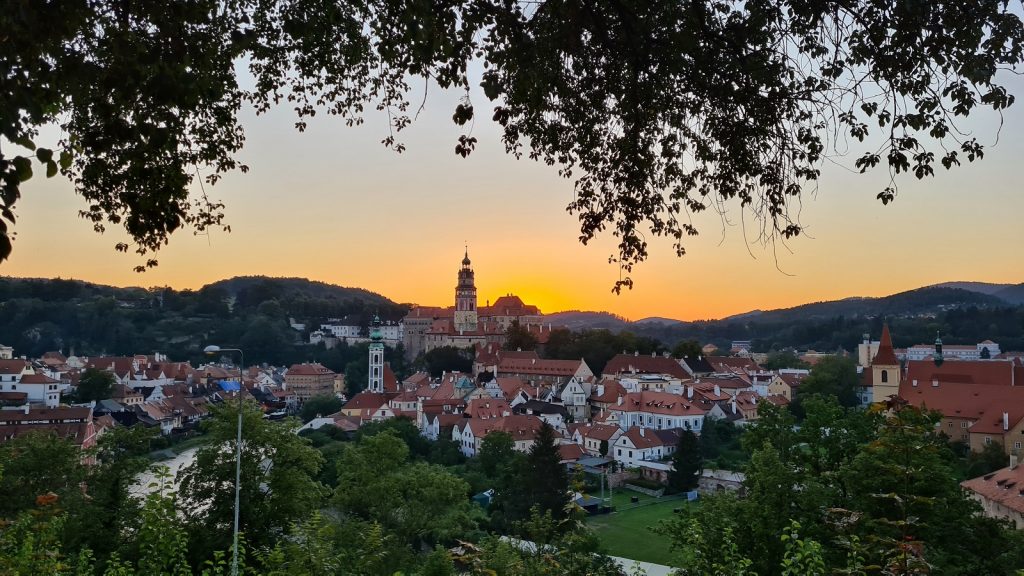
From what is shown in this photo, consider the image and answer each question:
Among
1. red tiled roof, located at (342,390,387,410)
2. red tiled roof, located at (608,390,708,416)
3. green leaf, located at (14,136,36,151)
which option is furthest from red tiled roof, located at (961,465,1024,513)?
red tiled roof, located at (342,390,387,410)

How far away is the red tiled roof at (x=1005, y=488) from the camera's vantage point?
64.3 ft

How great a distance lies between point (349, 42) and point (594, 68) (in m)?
1.72

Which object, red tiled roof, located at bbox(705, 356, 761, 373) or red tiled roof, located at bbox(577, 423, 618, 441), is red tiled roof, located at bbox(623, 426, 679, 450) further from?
red tiled roof, located at bbox(705, 356, 761, 373)

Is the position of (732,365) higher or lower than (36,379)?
higher

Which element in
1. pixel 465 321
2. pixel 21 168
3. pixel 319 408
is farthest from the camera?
pixel 465 321

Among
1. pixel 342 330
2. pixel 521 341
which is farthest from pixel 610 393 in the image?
pixel 342 330

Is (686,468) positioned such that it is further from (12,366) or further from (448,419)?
(12,366)

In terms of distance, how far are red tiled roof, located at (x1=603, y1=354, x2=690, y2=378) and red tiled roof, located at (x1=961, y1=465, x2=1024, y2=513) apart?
32864 millimetres

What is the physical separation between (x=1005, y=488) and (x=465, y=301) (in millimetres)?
67239

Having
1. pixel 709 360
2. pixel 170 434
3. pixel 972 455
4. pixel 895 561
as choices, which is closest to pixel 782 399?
pixel 709 360

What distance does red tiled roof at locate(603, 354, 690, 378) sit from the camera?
55531 mm

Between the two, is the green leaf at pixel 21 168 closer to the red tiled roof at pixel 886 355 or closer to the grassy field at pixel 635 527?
the grassy field at pixel 635 527

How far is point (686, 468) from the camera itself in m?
31.1

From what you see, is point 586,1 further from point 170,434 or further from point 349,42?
point 170,434
